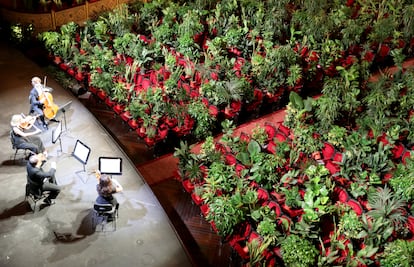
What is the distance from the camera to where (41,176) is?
5.94 metres

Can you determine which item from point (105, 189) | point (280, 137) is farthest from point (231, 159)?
point (105, 189)

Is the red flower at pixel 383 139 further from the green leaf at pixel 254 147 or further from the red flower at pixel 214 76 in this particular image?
the red flower at pixel 214 76

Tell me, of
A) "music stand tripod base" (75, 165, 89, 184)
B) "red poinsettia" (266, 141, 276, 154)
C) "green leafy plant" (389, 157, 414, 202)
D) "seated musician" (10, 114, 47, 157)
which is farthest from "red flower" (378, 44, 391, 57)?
"seated musician" (10, 114, 47, 157)

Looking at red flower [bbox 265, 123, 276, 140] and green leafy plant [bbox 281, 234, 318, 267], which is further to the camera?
red flower [bbox 265, 123, 276, 140]

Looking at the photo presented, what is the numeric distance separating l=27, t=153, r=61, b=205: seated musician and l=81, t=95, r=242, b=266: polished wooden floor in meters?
1.60

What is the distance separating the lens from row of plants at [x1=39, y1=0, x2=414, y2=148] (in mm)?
8242

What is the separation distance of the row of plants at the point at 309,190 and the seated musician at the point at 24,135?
210cm

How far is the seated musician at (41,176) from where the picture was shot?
19.4ft

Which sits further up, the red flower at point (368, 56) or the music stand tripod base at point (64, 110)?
the red flower at point (368, 56)

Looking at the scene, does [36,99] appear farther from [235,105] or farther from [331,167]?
[331,167]

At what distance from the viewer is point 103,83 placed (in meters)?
8.55

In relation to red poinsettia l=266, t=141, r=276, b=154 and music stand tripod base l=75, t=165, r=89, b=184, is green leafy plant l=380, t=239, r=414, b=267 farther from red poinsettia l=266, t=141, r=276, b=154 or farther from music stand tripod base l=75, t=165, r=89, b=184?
music stand tripod base l=75, t=165, r=89, b=184

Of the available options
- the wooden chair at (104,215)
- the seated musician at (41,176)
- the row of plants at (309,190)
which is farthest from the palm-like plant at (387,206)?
the seated musician at (41,176)

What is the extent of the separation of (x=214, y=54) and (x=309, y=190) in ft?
12.4
